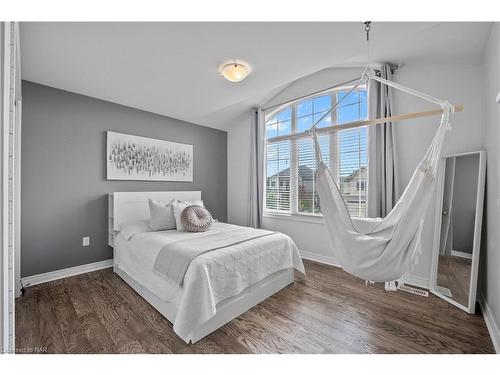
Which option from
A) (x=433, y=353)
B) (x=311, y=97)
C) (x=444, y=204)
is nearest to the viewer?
(x=433, y=353)

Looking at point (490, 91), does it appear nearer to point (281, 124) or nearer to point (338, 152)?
point (338, 152)

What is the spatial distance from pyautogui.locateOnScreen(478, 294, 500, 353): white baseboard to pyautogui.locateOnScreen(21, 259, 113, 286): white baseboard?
3915 mm

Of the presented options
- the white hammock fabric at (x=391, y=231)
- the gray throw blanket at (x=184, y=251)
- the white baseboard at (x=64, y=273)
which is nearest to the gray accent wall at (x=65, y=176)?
the white baseboard at (x=64, y=273)

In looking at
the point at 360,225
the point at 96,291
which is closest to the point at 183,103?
the point at 96,291

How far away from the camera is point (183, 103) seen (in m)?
3.22

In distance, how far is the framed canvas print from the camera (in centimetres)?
308

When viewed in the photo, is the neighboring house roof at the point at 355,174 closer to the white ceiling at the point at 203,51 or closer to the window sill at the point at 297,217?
the window sill at the point at 297,217

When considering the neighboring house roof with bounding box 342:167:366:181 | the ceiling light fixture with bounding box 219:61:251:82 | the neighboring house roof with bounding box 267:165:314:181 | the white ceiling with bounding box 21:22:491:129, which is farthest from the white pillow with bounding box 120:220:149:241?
the neighboring house roof with bounding box 342:167:366:181

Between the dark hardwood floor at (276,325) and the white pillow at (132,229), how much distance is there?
58 cm

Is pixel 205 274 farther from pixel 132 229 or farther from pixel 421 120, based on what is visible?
pixel 421 120

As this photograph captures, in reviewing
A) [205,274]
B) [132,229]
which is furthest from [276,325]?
[132,229]

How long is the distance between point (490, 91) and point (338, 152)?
1.59 meters

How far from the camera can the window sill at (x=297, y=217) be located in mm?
3405

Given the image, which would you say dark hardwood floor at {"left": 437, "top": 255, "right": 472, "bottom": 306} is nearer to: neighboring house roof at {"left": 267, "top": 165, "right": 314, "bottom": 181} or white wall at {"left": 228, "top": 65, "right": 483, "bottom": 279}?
white wall at {"left": 228, "top": 65, "right": 483, "bottom": 279}
